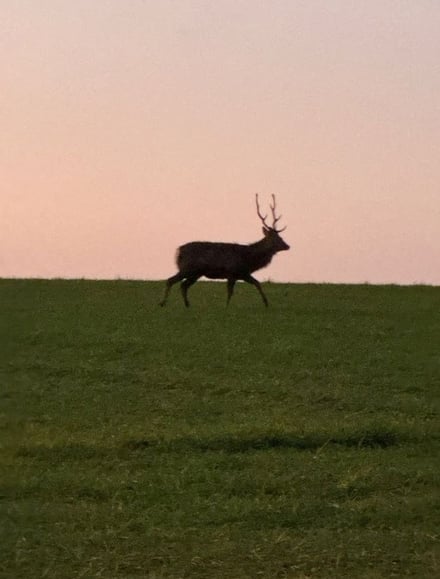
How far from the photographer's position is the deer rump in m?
23.4

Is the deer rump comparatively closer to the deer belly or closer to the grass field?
the deer belly

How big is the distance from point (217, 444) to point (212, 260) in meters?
11.8

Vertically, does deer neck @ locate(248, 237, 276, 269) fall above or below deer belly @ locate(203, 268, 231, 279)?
above

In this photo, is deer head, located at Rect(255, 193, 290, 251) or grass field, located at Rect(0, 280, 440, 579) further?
deer head, located at Rect(255, 193, 290, 251)

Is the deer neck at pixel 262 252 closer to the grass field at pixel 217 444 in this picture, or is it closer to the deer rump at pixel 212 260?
the deer rump at pixel 212 260

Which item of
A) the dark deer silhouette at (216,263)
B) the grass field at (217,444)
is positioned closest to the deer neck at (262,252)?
the dark deer silhouette at (216,263)

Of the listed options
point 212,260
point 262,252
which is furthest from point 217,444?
point 262,252

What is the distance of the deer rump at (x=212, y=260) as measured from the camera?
920 inches

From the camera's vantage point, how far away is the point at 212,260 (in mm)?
23500

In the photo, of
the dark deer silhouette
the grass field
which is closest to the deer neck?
the dark deer silhouette

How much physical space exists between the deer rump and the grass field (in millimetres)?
1317

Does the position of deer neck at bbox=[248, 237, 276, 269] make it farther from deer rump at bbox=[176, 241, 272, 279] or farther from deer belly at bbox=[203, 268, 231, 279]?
deer belly at bbox=[203, 268, 231, 279]

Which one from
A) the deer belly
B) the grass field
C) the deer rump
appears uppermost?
the deer rump

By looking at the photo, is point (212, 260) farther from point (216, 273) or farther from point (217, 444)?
point (217, 444)
